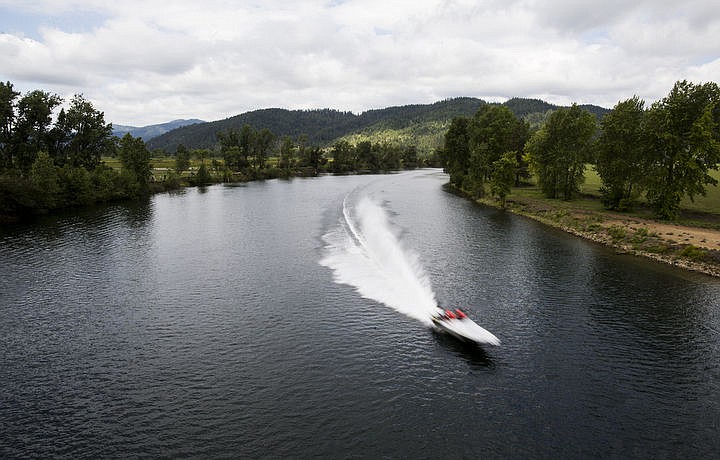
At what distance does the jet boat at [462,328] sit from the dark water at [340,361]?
0.71 meters

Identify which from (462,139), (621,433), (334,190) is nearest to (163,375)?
(621,433)

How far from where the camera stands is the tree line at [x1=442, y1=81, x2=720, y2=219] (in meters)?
61.8

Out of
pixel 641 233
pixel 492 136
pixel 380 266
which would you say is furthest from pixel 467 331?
pixel 492 136

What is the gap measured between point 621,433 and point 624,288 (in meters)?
24.3

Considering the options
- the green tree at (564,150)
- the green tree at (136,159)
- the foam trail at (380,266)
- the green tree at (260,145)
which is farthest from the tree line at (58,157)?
the green tree at (564,150)

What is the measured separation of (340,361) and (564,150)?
3033 inches

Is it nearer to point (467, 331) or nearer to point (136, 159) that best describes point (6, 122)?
point (136, 159)

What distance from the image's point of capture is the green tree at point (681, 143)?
60750 millimetres

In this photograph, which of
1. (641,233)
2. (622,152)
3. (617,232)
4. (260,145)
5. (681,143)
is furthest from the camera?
(260,145)

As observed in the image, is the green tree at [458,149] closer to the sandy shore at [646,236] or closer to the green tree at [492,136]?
the green tree at [492,136]

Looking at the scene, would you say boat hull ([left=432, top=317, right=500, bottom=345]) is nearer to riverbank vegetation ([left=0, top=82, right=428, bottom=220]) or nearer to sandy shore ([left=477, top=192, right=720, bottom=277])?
sandy shore ([left=477, top=192, right=720, bottom=277])

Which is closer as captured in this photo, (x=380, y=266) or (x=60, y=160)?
(x=380, y=266)

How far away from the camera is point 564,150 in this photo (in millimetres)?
85812

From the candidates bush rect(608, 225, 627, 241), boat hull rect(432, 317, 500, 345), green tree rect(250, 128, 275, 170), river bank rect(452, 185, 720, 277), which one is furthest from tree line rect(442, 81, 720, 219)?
green tree rect(250, 128, 275, 170)
